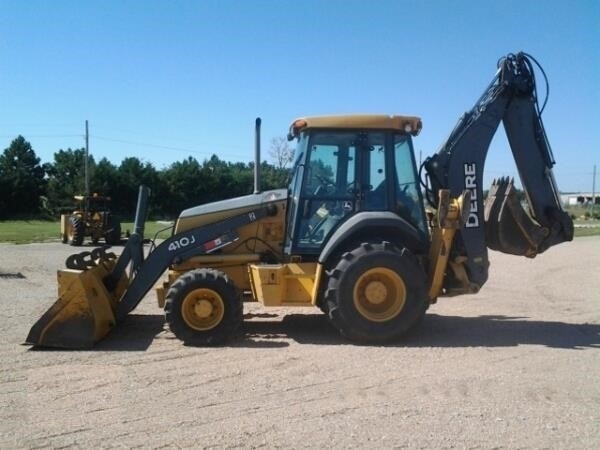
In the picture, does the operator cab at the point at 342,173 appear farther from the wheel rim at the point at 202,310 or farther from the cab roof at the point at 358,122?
the wheel rim at the point at 202,310

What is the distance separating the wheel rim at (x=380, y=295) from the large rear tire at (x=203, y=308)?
4.84 ft

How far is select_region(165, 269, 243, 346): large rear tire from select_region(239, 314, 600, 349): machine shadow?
13.1 inches

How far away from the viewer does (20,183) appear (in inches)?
2272

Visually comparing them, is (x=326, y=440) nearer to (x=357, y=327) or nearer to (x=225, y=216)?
(x=357, y=327)

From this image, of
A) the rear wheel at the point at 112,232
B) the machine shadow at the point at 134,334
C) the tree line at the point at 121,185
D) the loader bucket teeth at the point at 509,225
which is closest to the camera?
the machine shadow at the point at 134,334

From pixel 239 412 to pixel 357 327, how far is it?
2567 millimetres

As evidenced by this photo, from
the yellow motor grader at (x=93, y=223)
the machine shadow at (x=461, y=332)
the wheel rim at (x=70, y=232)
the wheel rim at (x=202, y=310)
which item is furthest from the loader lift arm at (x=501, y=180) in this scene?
the yellow motor grader at (x=93, y=223)

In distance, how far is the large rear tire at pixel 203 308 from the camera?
7.07 m

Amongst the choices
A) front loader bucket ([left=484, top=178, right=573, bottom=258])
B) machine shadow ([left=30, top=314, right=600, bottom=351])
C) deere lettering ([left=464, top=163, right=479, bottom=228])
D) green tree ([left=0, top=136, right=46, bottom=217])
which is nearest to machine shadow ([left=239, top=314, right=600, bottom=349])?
machine shadow ([left=30, top=314, right=600, bottom=351])

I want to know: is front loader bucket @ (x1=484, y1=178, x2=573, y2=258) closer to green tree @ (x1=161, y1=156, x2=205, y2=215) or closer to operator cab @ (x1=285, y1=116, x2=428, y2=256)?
operator cab @ (x1=285, y1=116, x2=428, y2=256)

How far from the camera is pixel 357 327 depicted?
7.14 metres

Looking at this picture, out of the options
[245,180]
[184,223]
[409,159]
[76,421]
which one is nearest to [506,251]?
[409,159]

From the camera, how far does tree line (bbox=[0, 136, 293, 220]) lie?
55.6 m

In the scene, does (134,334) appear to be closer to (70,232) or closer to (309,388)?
(309,388)
